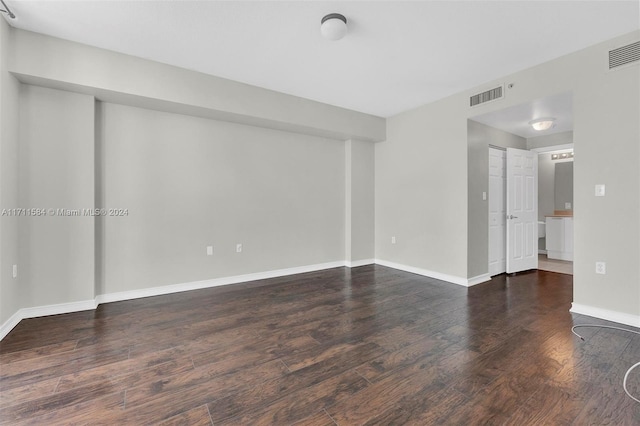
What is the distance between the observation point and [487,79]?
12.1ft

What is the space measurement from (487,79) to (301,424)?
163 inches

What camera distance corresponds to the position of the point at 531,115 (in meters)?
3.95

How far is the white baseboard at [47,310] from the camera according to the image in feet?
8.93

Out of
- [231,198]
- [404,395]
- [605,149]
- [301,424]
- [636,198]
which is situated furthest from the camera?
[231,198]

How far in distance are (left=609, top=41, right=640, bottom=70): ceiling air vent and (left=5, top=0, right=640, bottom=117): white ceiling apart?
0.15 meters

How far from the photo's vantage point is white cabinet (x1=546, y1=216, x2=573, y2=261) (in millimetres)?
5906

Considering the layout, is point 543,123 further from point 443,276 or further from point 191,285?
A: point 191,285

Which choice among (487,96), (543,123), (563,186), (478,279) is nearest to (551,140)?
(543,123)

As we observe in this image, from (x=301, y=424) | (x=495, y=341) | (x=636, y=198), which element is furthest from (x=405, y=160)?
(x=301, y=424)

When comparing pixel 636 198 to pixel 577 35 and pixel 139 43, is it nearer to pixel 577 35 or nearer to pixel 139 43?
pixel 577 35

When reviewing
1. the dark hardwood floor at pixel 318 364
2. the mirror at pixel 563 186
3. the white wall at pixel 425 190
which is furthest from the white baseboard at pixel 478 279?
the mirror at pixel 563 186

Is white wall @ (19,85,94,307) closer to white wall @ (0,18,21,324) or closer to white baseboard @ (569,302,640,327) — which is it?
white wall @ (0,18,21,324)

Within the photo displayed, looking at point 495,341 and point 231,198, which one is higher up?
point 231,198

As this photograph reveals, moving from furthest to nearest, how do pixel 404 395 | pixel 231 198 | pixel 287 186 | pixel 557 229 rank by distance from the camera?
pixel 557 229
pixel 287 186
pixel 231 198
pixel 404 395
